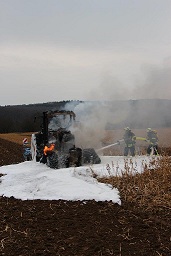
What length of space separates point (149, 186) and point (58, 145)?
7277mm

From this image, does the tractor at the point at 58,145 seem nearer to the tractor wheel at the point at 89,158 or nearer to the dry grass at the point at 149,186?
the tractor wheel at the point at 89,158

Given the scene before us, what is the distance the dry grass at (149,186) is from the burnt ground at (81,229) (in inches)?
11.4

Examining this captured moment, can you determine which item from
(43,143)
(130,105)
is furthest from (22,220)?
(130,105)

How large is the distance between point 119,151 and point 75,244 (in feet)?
54.3

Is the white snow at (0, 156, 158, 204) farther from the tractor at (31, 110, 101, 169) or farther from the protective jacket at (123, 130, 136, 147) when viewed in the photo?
the protective jacket at (123, 130, 136, 147)

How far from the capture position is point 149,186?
9.22 meters

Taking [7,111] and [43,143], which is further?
[7,111]

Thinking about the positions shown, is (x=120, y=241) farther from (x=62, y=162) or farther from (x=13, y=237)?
(x=62, y=162)

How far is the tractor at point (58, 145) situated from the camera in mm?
15288

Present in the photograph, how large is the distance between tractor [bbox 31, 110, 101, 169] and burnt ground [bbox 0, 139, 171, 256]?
6.62m

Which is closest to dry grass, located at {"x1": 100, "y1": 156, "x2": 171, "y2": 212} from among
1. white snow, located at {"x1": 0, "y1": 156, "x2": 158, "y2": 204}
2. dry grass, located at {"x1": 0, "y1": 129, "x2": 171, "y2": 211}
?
dry grass, located at {"x1": 0, "y1": 129, "x2": 171, "y2": 211}

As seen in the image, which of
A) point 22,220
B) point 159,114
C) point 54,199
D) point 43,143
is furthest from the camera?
point 159,114

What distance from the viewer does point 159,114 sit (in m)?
24.5

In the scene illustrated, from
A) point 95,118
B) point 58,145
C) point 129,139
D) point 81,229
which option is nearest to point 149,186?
point 81,229
